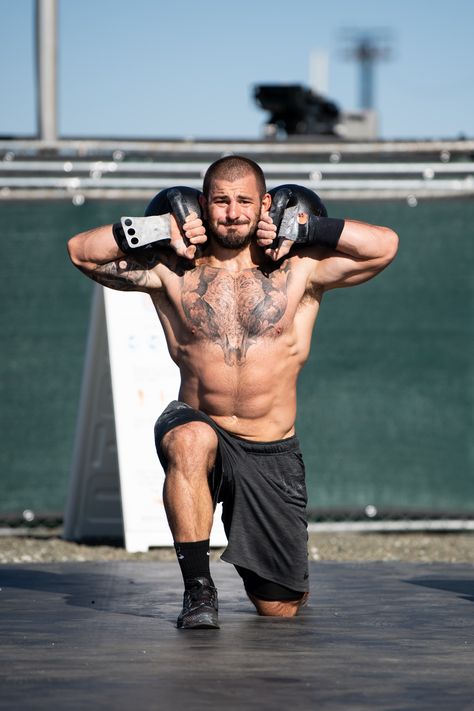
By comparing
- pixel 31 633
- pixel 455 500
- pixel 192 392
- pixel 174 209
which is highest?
pixel 174 209

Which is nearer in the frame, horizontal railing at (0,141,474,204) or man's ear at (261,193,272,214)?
man's ear at (261,193,272,214)

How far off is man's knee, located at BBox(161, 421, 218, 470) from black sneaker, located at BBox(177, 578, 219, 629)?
394mm

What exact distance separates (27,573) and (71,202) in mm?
3692

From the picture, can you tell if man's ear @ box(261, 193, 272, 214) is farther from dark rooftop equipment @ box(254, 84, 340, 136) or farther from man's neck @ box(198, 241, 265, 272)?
dark rooftop equipment @ box(254, 84, 340, 136)

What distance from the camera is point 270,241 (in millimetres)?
4742

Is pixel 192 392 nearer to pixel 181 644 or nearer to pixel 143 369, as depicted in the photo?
pixel 181 644

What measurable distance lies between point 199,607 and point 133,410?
140 inches

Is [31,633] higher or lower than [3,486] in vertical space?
higher

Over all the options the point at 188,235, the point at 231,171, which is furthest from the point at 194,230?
the point at 231,171

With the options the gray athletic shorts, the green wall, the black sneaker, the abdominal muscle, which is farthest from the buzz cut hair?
the green wall

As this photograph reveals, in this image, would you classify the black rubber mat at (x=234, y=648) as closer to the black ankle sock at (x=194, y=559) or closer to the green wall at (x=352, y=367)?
the black ankle sock at (x=194, y=559)

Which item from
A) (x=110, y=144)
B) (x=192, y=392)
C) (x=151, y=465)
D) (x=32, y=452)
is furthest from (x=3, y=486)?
(x=192, y=392)

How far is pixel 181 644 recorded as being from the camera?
374cm

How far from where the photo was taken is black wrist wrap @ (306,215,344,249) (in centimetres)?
483
